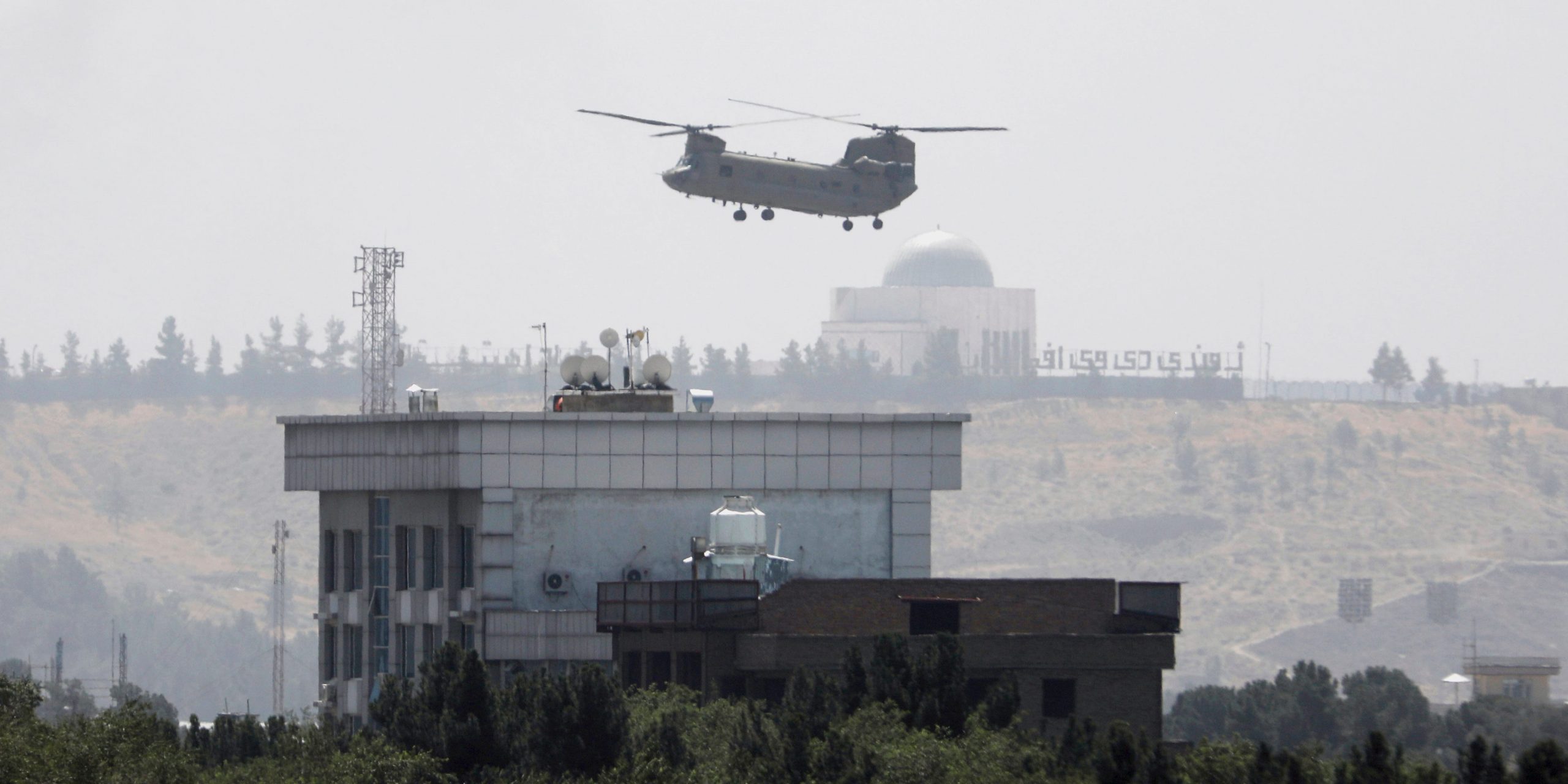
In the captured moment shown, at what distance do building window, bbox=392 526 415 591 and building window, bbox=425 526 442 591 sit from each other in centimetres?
97

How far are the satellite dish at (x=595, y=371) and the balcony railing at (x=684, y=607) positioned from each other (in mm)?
14024

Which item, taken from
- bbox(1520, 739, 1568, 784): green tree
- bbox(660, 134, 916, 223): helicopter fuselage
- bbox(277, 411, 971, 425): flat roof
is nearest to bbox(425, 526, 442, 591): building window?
bbox(277, 411, 971, 425): flat roof

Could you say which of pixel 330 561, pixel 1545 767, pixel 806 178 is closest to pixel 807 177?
pixel 806 178

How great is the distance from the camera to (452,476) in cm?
7312

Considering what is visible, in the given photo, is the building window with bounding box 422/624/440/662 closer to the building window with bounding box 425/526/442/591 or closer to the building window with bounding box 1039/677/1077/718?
the building window with bounding box 425/526/442/591

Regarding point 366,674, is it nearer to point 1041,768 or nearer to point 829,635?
point 829,635

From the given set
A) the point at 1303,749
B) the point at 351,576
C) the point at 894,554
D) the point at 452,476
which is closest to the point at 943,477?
the point at 894,554

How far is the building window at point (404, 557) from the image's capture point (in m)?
79.0

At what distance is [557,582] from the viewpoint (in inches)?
2867

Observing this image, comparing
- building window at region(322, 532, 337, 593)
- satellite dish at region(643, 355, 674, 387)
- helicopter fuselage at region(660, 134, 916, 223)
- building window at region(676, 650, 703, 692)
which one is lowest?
building window at region(676, 650, 703, 692)

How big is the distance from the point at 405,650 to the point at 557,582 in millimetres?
7823

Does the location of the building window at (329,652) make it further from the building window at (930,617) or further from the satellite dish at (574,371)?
the building window at (930,617)

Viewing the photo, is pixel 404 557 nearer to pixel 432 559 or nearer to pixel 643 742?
pixel 432 559

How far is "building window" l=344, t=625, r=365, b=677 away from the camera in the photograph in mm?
81938
